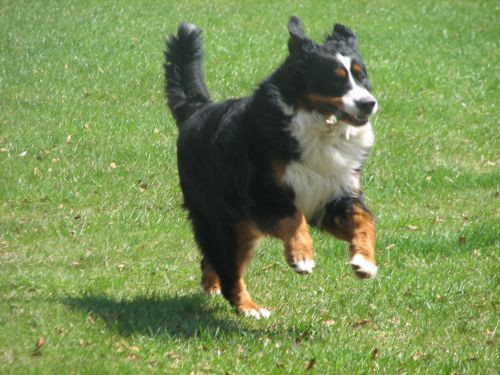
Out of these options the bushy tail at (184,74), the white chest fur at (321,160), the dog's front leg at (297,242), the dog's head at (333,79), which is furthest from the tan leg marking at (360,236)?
the bushy tail at (184,74)

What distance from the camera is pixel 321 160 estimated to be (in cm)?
640

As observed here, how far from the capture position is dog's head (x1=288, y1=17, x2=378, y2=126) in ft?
20.2

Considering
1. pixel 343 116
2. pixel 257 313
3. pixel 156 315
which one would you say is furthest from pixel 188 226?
pixel 343 116

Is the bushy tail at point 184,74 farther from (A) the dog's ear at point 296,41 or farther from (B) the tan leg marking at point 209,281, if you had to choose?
(A) the dog's ear at point 296,41

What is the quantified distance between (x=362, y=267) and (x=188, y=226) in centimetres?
302

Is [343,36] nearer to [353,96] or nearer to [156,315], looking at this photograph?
[353,96]

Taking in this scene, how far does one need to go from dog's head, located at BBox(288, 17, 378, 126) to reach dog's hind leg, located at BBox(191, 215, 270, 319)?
1044 millimetres

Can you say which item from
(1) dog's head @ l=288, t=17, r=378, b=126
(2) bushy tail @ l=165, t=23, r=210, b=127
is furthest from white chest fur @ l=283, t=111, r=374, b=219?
(2) bushy tail @ l=165, t=23, r=210, b=127

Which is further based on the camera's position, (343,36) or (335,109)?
(343,36)

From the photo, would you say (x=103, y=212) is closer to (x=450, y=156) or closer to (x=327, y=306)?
(x=327, y=306)

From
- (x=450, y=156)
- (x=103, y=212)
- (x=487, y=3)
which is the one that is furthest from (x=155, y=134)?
(x=487, y=3)

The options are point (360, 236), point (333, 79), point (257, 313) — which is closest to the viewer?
→ point (333, 79)

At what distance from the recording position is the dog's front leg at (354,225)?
6254 millimetres

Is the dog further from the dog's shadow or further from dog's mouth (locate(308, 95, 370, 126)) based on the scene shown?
the dog's shadow
